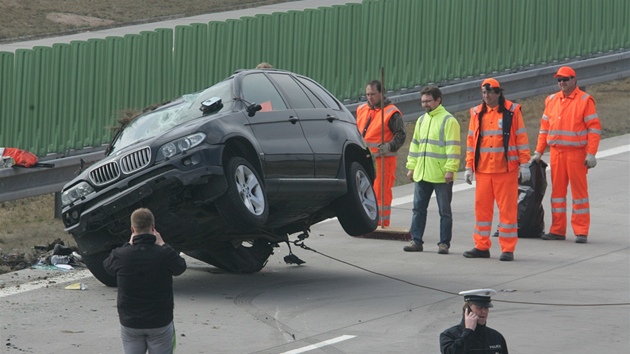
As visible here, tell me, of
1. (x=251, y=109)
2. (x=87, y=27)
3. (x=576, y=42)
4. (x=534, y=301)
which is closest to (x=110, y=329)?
(x=251, y=109)

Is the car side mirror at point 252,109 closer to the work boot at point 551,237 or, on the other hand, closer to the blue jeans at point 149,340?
the blue jeans at point 149,340

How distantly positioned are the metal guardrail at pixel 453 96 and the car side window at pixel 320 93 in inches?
93.3

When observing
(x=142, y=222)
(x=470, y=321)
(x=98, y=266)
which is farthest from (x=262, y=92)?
(x=470, y=321)

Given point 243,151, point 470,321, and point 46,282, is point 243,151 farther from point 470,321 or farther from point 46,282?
point 470,321

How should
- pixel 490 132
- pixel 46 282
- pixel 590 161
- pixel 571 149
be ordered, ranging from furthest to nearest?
1. pixel 571 149
2. pixel 590 161
3. pixel 490 132
4. pixel 46 282

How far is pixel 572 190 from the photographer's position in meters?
15.7

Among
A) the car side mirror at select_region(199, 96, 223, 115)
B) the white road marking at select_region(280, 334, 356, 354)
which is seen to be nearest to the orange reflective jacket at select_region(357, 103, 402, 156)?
the car side mirror at select_region(199, 96, 223, 115)

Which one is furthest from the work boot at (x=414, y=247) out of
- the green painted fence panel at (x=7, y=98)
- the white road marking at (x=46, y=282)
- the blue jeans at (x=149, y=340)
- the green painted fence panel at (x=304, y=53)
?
the blue jeans at (x=149, y=340)

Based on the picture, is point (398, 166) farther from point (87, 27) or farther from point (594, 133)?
point (87, 27)

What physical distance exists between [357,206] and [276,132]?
125 cm

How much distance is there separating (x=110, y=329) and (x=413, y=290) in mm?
3054

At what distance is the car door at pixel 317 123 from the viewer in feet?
43.4

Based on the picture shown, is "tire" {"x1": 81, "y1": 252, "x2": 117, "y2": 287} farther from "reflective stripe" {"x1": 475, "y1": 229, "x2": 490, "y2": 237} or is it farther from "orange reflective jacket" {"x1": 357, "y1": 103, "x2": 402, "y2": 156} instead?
"orange reflective jacket" {"x1": 357, "y1": 103, "x2": 402, "y2": 156}

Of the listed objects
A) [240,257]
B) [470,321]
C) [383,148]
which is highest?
[383,148]
